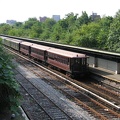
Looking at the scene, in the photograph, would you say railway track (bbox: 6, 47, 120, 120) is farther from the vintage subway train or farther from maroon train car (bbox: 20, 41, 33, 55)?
maroon train car (bbox: 20, 41, 33, 55)

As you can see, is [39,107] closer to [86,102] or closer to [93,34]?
[86,102]

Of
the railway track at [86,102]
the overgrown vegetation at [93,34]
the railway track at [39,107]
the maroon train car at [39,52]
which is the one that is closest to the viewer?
the railway track at [39,107]

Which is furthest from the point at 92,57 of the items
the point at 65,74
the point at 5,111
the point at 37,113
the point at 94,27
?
the point at 94,27

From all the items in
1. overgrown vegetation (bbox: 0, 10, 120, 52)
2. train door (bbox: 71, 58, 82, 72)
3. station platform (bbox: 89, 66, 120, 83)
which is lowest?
station platform (bbox: 89, 66, 120, 83)

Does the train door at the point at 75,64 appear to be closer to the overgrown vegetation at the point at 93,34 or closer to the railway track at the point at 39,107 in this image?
the railway track at the point at 39,107

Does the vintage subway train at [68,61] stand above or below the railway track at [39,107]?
above

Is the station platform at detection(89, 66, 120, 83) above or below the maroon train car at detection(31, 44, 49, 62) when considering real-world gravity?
below

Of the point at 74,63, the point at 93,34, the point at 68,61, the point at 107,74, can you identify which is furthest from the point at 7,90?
the point at 93,34

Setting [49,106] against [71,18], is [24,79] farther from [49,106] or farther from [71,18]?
[71,18]

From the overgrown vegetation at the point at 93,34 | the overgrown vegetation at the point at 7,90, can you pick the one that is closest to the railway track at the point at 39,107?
the overgrown vegetation at the point at 7,90

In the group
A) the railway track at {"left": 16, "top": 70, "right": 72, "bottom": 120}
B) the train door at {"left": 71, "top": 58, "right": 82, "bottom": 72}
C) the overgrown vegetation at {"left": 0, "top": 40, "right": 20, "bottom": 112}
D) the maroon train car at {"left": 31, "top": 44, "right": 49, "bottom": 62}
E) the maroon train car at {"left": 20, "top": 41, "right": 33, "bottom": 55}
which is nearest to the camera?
the overgrown vegetation at {"left": 0, "top": 40, "right": 20, "bottom": 112}

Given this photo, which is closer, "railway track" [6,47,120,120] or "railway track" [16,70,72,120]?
"railway track" [16,70,72,120]

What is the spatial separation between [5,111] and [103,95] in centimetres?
918

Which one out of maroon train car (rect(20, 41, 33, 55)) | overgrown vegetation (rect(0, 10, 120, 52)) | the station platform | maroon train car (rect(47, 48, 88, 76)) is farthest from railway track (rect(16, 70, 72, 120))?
overgrown vegetation (rect(0, 10, 120, 52))
